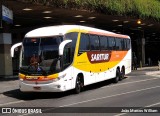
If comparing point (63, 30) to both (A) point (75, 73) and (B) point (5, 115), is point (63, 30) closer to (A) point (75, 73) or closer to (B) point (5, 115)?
(A) point (75, 73)

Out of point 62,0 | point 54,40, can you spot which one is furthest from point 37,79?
point 62,0

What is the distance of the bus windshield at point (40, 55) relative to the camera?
708 inches

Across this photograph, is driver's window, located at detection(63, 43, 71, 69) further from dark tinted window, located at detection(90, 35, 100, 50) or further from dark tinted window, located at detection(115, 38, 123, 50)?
dark tinted window, located at detection(115, 38, 123, 50)

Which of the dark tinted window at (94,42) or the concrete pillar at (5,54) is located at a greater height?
the dark tinted window at (94,42)

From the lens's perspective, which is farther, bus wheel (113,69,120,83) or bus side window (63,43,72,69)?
bus wheel (113,69,120,83)

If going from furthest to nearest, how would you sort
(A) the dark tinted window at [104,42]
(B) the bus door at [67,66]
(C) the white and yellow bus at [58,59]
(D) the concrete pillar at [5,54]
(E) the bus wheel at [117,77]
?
(D) the concrete pillar at [5,54] → (E) the bus wheel at [117,77] → (A) the dark tinted window at [104,42] → (B) the bus door at [67,66] → (C) the white and yellow bus at [58,59]

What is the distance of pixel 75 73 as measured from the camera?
19.7 m

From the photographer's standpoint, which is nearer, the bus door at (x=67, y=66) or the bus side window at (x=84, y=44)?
the bus door at (x=67, y=66)

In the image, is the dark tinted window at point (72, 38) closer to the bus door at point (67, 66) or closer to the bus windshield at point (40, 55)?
the bus door at point (67, 66)

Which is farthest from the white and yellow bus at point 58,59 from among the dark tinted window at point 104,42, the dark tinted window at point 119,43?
the dark tinted window at point 119,43

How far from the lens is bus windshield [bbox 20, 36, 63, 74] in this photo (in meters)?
18.0

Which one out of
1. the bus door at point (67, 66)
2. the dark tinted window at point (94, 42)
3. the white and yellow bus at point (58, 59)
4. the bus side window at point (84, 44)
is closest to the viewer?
the white and yellow bus at point (58, 59)

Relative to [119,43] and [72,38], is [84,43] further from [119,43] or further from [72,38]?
[119,43]

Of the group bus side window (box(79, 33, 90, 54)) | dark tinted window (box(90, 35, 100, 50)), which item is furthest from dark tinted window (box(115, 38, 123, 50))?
bus side window (box(79, 33, 90, 54))
